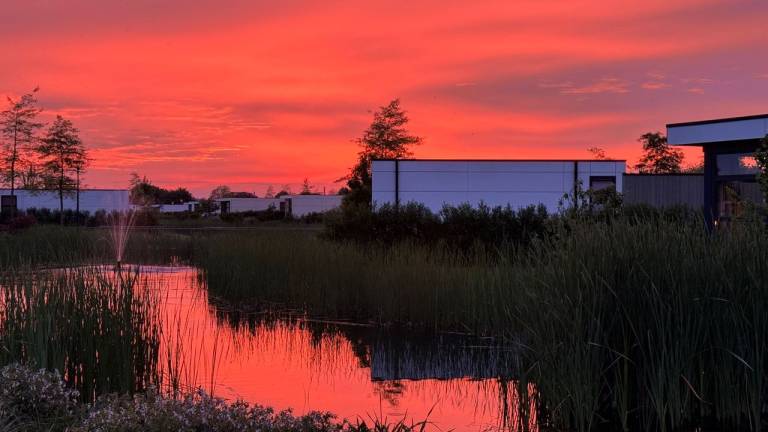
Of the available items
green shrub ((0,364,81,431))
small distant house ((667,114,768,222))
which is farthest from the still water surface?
small distant house ((667,114,768,222))

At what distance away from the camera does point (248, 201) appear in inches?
3425

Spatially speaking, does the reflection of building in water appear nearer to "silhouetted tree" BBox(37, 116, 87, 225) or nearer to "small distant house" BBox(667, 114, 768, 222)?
"small distant house" BBox(667, 114, 768, 222)

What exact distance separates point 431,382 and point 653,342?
2.96 meters

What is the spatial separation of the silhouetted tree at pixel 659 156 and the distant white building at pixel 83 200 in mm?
39076

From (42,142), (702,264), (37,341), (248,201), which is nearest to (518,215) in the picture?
(702,264)

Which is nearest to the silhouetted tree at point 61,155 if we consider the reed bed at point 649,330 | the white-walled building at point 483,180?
the white-walled building at point 483,180

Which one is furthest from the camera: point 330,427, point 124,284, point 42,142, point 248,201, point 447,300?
point 248,201

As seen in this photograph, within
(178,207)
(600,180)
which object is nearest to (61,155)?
(600,180)

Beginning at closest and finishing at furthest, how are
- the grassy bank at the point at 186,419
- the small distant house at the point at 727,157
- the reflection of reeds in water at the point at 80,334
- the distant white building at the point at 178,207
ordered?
1. the grassy bank at the point at 186,419
2. the reflection of reeds in water at the point at 80,334
3. the small distant house at the point at 727,157
4. the distant white building at the point at 178,207

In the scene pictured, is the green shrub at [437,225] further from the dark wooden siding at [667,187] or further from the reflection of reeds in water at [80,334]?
the dark wooden siding at [667,187]

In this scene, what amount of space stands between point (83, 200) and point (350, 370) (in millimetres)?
53793

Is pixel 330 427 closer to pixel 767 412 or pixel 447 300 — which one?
pixel 767 412

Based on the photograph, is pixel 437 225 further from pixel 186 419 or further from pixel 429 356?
pixel 186 419

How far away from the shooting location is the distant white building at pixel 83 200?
54.6m
